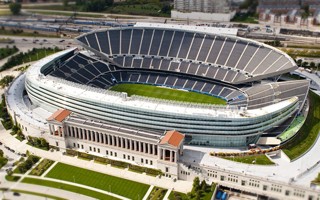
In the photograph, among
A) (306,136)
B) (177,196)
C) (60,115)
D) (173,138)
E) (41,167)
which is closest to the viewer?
(177,196)

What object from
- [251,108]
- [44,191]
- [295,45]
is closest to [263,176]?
[251,108]

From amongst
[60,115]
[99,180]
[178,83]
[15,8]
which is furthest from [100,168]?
[15,8]

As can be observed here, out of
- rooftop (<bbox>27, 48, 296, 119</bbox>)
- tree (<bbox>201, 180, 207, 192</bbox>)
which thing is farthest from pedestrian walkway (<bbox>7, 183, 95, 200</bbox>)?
rooftop (<bbox>27, 48, 296, 119</bbox>)

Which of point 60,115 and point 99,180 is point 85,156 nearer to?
point 99,180

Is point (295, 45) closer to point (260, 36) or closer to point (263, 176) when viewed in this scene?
point (260, 36)

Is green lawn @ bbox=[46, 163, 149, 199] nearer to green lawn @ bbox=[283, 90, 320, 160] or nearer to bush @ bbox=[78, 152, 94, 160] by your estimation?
bush @ bbox=[78, 152, 94, 160]

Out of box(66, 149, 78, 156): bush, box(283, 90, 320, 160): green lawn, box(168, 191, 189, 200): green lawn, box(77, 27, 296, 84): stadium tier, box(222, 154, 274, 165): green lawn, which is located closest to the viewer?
box(168, 191, 189, 200): green lawn
